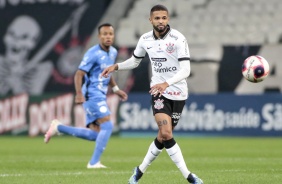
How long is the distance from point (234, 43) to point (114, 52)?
13423mm

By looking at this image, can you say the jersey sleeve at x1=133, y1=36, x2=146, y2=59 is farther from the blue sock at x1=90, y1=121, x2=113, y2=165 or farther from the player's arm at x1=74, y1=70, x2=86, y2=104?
the blue sock at x1=90, y1=121, x2=113, y2=165

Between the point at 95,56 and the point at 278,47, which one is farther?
the point at 278,47

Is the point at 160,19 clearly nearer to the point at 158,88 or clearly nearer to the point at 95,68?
the point at 158,88

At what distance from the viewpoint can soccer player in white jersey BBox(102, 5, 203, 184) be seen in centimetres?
899

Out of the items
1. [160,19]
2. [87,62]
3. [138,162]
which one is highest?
[160,19]

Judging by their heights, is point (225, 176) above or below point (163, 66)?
below

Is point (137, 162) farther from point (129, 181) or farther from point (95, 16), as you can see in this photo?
point (95, 16)

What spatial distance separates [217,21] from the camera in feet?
87.2

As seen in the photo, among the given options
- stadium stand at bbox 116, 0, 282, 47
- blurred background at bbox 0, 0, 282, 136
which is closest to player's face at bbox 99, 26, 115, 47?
blurred background at bbox 0, 0, 282, 136

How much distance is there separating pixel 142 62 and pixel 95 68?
509 inches

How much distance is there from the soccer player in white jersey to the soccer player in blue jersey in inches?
114

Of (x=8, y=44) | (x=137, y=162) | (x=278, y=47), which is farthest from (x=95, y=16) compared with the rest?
(x=137, y=162)

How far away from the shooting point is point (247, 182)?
9.48 m

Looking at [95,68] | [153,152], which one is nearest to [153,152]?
[153,152]
